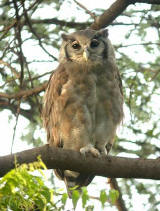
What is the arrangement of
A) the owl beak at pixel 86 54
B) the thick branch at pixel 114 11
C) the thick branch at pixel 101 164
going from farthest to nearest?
the owl beak at pixel 86 54, the thick branch at pixel 114 11, the thick branch at pixel 101 164

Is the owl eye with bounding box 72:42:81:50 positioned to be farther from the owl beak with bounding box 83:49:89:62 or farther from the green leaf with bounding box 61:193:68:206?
the green leaf with bounding box 61:193:68:206

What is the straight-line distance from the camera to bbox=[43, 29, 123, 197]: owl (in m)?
4.34

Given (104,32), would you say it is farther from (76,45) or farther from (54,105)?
(54,105)

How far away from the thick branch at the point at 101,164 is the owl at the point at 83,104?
968 millimetres

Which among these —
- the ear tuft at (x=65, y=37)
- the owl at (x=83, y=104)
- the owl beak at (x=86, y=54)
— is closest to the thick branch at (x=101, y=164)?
the owl at (x=83, y=104)

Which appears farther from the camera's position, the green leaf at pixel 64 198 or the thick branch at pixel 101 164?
the thick branch at pixel 101 164

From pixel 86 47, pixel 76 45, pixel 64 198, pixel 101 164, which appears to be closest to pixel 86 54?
pixel 86 47

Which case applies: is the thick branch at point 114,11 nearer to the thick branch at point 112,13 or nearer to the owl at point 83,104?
the thick branch at point 112,13

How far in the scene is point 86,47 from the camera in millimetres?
4730

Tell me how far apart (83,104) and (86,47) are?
0.73 metres

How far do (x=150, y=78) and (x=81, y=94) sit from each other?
89 centimetres

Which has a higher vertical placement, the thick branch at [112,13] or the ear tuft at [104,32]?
the thick branch at [112,13]

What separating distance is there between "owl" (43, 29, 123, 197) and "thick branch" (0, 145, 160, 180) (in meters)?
0.97

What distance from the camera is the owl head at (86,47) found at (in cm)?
472
